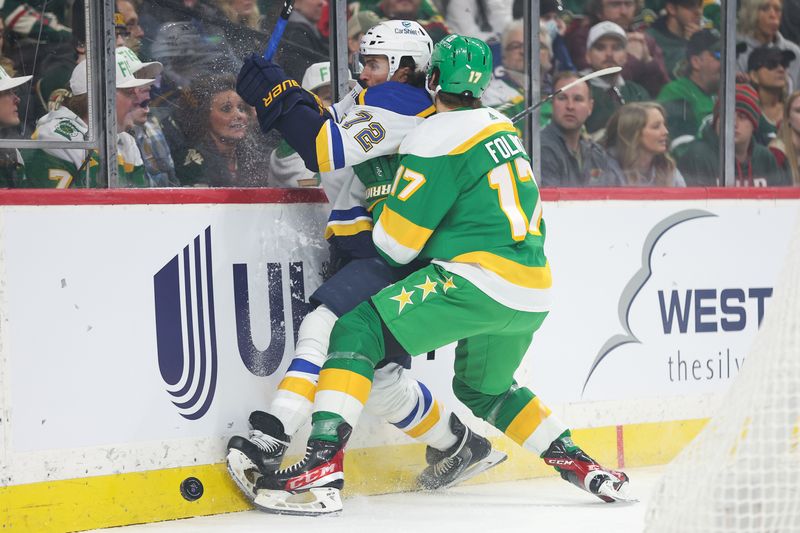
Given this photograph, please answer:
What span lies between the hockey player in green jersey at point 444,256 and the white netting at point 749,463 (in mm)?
823

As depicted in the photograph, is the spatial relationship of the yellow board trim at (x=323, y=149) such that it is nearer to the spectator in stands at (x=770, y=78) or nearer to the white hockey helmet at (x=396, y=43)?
the white hockey helmet at (x=396, y=43)

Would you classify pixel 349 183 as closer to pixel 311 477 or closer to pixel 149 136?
pixel 149 136

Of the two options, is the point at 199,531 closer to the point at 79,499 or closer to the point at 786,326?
the point at 79,499

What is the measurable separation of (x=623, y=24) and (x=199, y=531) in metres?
2.75

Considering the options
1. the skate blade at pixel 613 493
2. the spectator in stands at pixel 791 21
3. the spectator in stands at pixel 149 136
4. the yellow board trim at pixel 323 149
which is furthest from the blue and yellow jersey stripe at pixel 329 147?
the spectator in stands at pixel 791 21

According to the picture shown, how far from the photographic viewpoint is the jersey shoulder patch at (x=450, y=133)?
10.8ft

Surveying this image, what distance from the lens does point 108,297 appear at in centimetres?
325

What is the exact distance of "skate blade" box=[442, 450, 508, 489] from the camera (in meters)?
3.79

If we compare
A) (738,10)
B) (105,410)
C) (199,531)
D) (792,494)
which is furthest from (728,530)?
(738,10)

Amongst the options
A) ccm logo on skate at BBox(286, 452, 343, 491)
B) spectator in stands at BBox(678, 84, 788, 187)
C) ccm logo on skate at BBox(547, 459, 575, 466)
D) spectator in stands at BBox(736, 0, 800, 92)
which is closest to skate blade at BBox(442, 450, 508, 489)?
ccm logo on skate at BBox(547, 459, 575, 466)

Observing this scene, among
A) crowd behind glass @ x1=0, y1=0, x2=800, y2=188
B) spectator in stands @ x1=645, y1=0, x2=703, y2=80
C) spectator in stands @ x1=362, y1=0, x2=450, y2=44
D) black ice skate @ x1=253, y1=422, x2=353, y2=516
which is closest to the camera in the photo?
black ice skate @ x1=253, y1=422, x2=353, y2=516

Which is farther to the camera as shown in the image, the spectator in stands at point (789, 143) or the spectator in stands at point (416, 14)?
the spectator in stands at point (789, 143)

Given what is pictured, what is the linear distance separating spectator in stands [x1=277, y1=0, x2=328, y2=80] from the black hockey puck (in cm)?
130

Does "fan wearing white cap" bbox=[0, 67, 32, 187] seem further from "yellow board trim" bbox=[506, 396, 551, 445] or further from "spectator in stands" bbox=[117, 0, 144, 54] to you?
"yellow board trim" bbox=[506, 396, 551, 445]
